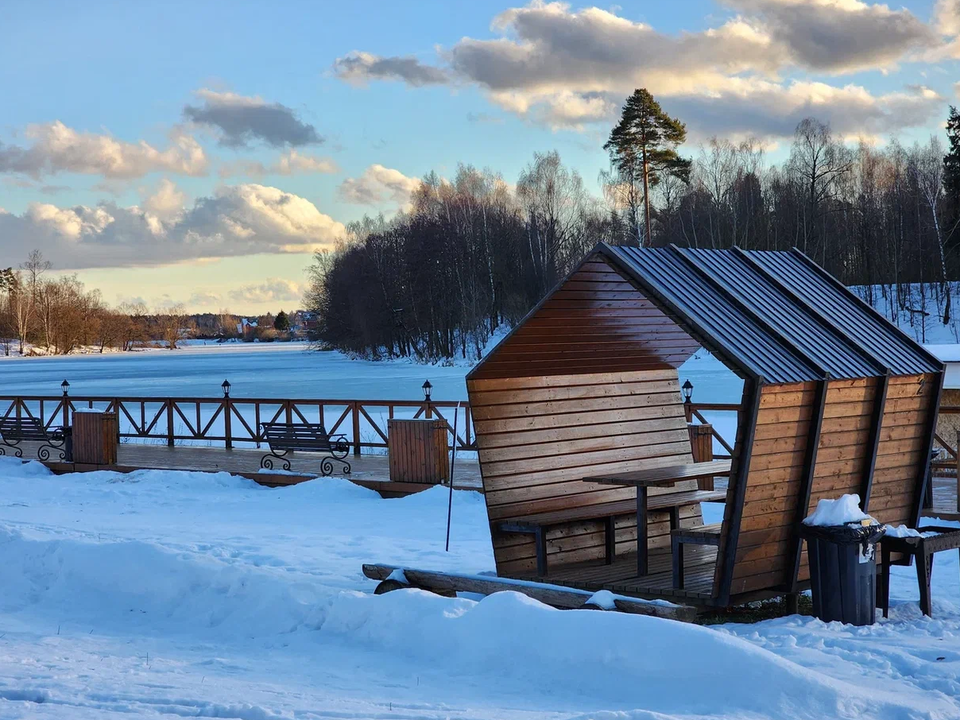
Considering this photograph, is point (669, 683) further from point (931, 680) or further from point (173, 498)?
point (173, 498)

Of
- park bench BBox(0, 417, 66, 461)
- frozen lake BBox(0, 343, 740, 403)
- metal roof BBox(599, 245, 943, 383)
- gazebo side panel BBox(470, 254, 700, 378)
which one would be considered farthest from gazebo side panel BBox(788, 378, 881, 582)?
frozen lake BBox(0, 343, 740, 403)

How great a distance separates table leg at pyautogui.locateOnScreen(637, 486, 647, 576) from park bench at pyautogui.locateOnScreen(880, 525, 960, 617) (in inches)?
62.3

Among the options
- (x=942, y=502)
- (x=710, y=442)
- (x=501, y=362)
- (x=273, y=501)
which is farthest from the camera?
(x=273, y=501)

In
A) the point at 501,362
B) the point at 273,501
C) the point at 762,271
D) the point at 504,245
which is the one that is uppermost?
the point at 504,245

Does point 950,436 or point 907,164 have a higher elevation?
point 907,164

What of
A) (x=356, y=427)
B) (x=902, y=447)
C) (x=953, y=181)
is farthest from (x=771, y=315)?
(x=953, y=181)

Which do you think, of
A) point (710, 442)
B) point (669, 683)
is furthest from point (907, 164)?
point (669, 683)

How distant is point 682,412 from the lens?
364 inches

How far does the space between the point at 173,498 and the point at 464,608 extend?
850 centimetres

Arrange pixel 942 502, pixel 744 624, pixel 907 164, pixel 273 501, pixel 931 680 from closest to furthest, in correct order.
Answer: pixel 931 680 → pixel 744 624 → pixel 942 502 → pixel 273 501 → pixel 907 164

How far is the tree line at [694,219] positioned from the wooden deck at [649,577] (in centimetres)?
3756

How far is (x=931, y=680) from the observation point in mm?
5172

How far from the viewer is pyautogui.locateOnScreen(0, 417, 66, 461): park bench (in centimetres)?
1748

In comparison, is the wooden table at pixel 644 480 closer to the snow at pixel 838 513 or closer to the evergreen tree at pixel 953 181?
the snow at pixel 838 513
